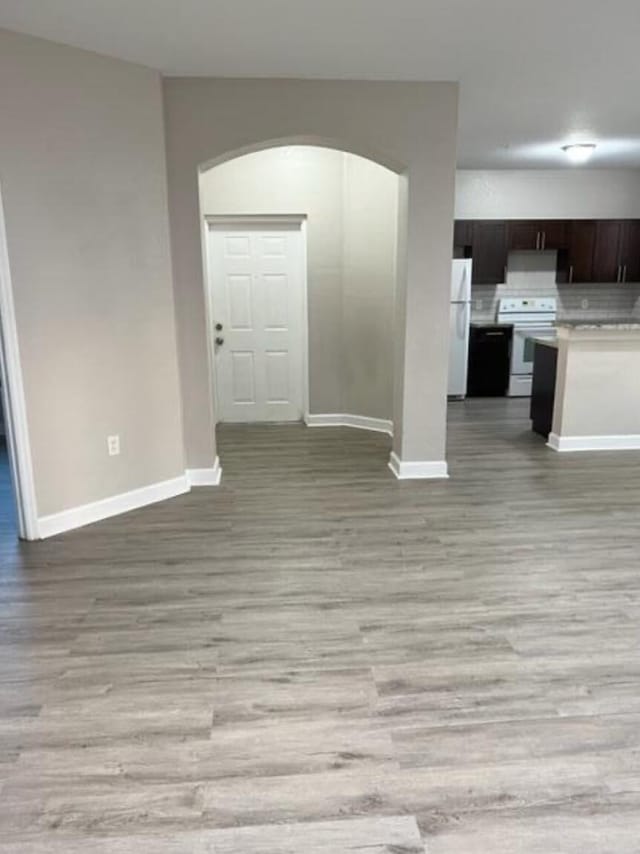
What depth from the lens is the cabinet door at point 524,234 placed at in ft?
25.3

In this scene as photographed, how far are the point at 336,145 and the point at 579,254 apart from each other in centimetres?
473

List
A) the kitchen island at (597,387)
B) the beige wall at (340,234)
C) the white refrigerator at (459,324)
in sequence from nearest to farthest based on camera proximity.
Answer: the kitchen island at (597,387)
the beige wall at (340,234)
the white refrigerator at (459,324)

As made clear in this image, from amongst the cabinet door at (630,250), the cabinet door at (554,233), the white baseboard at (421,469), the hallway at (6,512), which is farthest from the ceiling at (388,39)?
the cabinet door at (630,250)

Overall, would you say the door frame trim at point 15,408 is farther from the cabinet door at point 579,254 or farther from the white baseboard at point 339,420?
the cabinet door at point 579,254

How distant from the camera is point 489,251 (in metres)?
7.75

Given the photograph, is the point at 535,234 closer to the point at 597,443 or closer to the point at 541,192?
the point at 541,192

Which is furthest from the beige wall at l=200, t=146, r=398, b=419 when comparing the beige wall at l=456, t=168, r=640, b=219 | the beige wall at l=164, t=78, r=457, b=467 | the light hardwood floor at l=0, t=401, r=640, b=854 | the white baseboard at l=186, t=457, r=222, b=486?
the beige wall at l=456, t=168, r=640, b=219

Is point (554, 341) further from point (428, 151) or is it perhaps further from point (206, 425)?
point (206, 425)

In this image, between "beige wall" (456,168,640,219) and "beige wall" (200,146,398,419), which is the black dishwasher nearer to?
"beige wall" (456,168,640,219)

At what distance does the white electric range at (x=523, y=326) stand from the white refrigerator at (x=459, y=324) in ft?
1.94

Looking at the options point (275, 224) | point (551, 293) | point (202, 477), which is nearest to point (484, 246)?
point (551, 293)

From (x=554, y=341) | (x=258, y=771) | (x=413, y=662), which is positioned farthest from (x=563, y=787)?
(x=554, y=341)

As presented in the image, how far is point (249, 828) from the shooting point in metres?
1.75

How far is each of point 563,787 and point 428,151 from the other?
3.77 m
